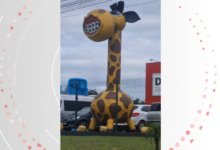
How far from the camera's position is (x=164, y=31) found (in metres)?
4.31

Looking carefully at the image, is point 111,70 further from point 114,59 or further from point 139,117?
point 139,117

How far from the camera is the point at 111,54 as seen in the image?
29.1ft

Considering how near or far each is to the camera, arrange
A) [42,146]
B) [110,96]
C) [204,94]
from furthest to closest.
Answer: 1. [110,96]
2. [42,146]
3. [204,94]

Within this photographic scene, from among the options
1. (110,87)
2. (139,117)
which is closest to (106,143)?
(110,87)

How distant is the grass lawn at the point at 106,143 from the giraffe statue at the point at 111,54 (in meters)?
1.56

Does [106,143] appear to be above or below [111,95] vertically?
below

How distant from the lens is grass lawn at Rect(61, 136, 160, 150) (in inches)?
237

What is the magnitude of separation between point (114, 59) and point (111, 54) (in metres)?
0.15

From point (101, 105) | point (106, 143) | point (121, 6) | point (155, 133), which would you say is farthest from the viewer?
point (121, 6)

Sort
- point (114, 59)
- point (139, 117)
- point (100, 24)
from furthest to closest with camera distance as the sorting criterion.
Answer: point (139, 117) → point (114, 59) → point (100, 24)

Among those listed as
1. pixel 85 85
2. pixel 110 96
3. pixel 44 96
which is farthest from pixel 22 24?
pixel 85 85

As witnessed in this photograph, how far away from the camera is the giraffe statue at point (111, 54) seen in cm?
825

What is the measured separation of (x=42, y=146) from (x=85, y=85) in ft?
35.3

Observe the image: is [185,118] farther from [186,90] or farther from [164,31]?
[164,31]
